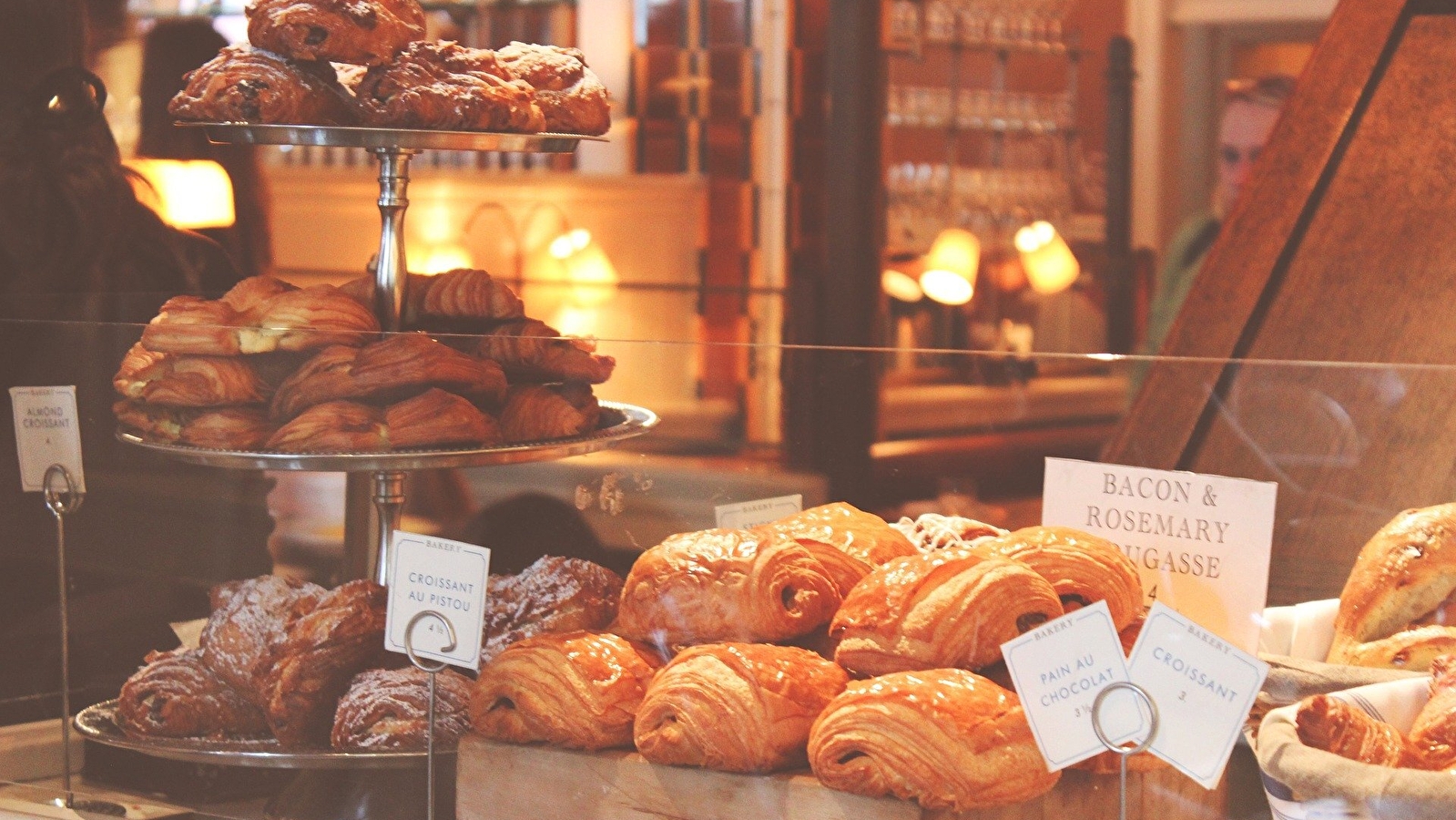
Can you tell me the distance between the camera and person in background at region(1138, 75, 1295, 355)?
3.01 metres

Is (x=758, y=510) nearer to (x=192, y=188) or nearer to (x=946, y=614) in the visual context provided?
(x=946, y=614)

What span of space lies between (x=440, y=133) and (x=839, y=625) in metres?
0.63

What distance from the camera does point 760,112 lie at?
3.46m

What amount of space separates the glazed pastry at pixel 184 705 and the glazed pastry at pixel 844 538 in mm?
468

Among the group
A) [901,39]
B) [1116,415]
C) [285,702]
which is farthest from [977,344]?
[285,702]

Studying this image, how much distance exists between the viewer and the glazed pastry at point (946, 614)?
0.92m

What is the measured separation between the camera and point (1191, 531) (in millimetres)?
952

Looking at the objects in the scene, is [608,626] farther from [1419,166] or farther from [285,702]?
[1419,166]

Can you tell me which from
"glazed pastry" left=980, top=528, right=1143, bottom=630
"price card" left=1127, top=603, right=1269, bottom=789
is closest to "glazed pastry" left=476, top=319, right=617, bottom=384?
"glazed pastry" left=980, top=528, right=1143, bottom=630

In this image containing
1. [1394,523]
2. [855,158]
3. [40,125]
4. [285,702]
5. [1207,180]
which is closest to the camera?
[1394,523]

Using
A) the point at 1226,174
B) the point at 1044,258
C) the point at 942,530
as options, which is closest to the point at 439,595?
the point at 942,530

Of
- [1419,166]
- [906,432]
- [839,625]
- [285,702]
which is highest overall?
[1419,166]

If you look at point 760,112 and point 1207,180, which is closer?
point 1207,180

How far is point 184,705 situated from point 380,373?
320 millimetres
